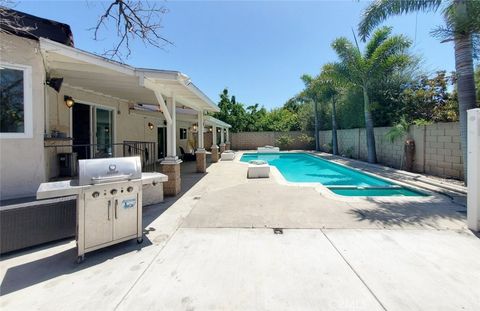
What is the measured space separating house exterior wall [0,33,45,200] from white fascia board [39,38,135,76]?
0.29m

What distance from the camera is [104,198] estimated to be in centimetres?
352

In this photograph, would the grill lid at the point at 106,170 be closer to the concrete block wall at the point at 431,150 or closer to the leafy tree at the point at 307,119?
the concrete block wall at the point at 431,150

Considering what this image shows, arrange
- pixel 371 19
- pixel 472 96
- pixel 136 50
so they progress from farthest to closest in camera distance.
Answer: pixel 371 19, pixel 472 96, pixel 136 50

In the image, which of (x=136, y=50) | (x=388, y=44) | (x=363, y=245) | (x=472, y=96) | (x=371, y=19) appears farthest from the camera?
(x=388, y=44)

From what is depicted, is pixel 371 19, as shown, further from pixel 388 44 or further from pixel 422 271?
pixel 422 271

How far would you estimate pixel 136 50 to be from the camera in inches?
212

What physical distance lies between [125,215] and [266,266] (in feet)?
7.48

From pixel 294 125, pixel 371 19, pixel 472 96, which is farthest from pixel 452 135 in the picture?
pixel 294 125

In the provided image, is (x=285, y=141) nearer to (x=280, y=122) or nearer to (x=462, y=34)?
(x=280, y=122)

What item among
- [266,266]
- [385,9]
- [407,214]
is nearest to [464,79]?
[385,9]

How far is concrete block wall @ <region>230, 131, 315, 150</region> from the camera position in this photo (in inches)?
1102

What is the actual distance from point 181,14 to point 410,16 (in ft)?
27.5

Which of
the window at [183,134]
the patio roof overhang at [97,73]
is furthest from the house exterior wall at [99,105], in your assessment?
the window at [183,134]

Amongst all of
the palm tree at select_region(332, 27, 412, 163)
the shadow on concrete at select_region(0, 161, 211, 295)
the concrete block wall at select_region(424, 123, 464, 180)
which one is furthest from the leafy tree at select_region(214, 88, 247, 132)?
the shadow on concrete at select_region(0, 161, 211, 295)
